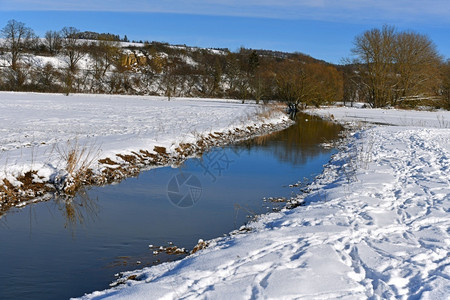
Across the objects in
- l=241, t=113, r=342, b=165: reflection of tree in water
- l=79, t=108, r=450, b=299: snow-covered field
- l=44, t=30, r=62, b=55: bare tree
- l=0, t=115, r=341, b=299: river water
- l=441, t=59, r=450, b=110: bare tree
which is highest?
l=44, t=30, r=62, b=55: bare tree

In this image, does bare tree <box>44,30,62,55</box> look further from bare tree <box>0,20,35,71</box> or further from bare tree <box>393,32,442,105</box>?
bare tree <box>393,32,442,105</box>

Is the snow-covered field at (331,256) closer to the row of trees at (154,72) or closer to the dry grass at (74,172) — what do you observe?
the dry grass at (74,172)

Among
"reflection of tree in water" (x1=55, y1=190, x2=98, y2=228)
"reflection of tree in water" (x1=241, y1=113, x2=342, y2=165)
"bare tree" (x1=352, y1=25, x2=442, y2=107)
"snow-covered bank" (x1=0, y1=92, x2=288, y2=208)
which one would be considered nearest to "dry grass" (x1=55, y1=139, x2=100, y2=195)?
"snow-covered bank" (x1=0, y1=92, x2=288, y2=208)

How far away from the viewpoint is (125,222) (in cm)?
727

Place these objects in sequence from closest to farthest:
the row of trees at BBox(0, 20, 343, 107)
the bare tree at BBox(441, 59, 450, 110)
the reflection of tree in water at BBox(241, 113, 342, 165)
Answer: the reflection of tree in water at BBox(241, 113, 342, 165) < the row of trees at BBox(0, 20, 343, 107) < the bare tree at BBox(441, 59, 450, 110)

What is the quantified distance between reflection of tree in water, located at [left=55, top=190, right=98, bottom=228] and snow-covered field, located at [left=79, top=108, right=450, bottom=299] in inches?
112

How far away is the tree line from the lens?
4638cm

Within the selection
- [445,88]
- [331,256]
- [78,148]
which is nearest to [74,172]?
[78,148]

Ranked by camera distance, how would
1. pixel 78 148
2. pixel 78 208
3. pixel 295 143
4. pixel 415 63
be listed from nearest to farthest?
pixel 78 208 < pixel 78 148 < pixel 295 143 < pixel 415 63

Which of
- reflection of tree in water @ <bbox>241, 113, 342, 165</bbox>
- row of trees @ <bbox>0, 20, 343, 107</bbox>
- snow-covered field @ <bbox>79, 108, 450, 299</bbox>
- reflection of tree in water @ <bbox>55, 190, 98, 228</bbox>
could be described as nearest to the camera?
snow-covered field @ <bbox>79, 108, 450, 299</bbox>

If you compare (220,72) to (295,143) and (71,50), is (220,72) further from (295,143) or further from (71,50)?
(295,143)

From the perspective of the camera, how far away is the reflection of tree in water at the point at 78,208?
7531 millimetres

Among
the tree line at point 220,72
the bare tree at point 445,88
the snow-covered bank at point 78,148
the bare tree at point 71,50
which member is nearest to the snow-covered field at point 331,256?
the snow-covered bank at point 78,148

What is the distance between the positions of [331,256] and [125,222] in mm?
3879
